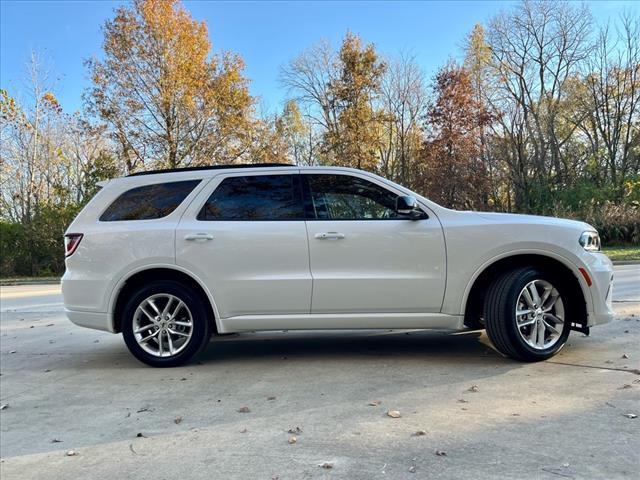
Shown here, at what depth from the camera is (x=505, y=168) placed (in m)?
27.5

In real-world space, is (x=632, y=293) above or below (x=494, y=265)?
below

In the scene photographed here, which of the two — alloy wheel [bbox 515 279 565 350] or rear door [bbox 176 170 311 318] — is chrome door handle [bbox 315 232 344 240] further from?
alloy wheel [bbox 515 279 565 350]

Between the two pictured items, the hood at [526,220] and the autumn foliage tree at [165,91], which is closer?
the hood at [526,220]

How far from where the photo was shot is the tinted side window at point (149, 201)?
16.6 feet

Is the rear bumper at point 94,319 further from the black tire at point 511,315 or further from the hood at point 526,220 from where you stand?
the hood at point 526,220

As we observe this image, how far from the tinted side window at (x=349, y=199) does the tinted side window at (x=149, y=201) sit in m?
1.23

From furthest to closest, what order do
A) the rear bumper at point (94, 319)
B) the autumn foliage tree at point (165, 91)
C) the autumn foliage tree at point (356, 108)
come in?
1. the autumn foliage tree at point (356, 108)
2. the autumn foliage tree at point (165, 91)
3. the rear bumper at point (94, 319)

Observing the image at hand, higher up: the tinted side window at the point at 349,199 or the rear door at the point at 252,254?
the tinted side window at the point at 349,199

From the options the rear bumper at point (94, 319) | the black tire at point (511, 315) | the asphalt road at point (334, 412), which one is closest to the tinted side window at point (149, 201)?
the rear bumper at point (94, 319)

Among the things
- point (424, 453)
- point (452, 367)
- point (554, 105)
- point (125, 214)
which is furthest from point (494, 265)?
point (554, 105)

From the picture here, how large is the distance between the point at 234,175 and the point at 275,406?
2.31 metres

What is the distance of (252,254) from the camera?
4.76m

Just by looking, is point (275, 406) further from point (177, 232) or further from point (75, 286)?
point (75, 286)

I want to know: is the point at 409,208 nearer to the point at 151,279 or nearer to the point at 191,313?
the point at 191,313
